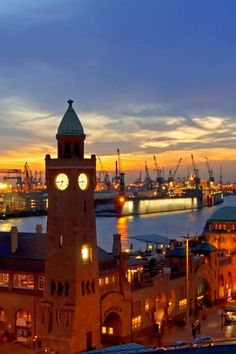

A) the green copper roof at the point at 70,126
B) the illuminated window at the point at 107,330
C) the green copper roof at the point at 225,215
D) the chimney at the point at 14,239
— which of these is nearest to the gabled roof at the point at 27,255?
the chimney at the point at 14,239

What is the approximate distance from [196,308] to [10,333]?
1461 cm

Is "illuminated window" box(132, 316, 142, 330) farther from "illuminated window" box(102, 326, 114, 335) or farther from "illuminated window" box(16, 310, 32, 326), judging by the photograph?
"illuminated window" box(16, 310, 32, 326)

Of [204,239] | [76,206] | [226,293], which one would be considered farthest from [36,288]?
[204,239]

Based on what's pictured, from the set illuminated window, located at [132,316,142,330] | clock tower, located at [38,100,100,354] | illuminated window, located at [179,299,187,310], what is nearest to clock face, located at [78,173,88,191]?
clock tower, located at [38,100,100,354]

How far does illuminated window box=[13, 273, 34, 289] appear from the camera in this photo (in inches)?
1545

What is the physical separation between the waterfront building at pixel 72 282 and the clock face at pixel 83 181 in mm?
53

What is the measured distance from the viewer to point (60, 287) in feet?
119

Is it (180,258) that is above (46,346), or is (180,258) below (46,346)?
above

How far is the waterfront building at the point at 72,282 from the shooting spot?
35844 mm

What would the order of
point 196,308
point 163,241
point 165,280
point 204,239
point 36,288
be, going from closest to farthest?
1. point 36,288
2. point 165,280
3. point 196,308
4. point 204,239
5. point 163,241

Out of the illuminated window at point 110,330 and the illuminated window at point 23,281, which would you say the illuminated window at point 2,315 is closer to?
the illuminated window at point 23,281

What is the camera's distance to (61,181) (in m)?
36.3

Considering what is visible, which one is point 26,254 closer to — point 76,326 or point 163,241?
point 76,326

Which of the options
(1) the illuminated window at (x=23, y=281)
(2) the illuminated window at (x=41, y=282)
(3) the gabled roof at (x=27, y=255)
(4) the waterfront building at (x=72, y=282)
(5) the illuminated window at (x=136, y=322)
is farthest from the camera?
(5) the illuminated window at (x=136, y=322)
